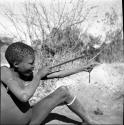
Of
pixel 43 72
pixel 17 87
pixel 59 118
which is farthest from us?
pixel 59 118

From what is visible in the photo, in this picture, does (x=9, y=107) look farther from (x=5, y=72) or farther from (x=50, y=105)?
(x=50, y=105)

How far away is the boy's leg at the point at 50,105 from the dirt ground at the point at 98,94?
44 centimetres

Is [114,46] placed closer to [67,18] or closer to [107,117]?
[67,18]

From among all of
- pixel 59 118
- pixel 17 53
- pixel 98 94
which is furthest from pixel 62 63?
pixel 98 94

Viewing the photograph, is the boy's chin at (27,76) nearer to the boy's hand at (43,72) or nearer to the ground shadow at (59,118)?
the boy's hand at (43,72)

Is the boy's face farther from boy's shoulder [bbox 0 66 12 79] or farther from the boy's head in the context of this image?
boy's shoulder [bbox 0 66 12 79]

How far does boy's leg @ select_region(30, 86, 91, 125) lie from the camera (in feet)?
12.9

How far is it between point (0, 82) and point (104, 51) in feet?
14.0

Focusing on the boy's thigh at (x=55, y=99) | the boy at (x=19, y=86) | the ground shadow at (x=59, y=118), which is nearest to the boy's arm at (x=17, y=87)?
the boy at (x=19, y=86)

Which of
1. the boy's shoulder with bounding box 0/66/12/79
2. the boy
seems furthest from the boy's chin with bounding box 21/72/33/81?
the boy's shoulder with bounding box 0/66/12/79

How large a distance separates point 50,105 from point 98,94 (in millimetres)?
1889

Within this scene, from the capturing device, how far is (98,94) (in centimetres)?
572

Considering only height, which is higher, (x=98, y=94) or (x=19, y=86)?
(x=19, y=86)

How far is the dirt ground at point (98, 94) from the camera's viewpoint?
467 cm
